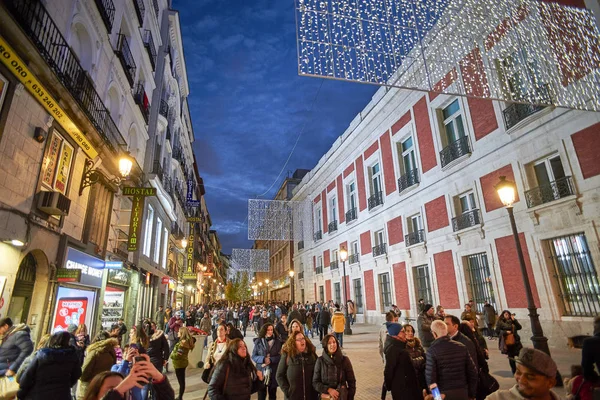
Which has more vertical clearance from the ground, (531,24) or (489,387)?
(531,24)

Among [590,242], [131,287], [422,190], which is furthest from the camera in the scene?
[422,190]

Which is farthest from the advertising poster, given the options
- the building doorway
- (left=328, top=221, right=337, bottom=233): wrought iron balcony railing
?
(left=328, top=221, right=337, bottom=233): wrought iron balcony railing

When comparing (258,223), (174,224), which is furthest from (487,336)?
(174,224)

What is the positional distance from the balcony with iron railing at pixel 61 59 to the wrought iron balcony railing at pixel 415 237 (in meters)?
14.8

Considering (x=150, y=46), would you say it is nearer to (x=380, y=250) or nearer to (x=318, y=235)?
(x=380, y=250)

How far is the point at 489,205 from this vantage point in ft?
43.5

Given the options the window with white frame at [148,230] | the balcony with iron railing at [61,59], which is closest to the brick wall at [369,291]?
the window with white frame at [148,230]

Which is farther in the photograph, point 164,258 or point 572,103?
point 164,258

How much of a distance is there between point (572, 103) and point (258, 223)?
918 inches

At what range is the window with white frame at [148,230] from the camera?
17250mm

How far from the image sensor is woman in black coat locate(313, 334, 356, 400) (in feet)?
13.9

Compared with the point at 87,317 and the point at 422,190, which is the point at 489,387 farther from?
the point at 422,190

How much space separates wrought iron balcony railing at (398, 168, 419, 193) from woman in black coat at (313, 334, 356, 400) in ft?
48.9

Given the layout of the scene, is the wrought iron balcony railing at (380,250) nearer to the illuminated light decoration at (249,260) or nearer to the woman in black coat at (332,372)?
the woman in black coat at (332,372)
